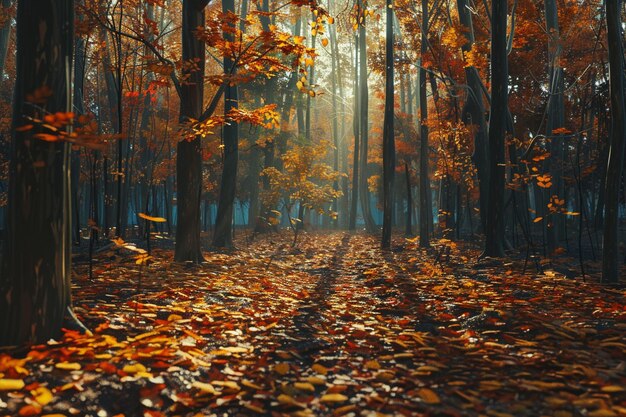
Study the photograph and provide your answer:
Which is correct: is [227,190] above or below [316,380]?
above

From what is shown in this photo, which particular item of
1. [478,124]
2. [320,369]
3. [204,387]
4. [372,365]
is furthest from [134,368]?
[478,124]

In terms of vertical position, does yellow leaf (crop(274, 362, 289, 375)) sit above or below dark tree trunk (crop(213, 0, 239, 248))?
below

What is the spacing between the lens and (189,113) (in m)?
8.97

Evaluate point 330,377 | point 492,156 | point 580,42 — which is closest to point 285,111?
point 580,42

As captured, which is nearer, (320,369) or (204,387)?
(204,387)

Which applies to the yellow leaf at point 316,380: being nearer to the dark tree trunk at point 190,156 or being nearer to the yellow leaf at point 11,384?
the yellow leaf at point 11,384

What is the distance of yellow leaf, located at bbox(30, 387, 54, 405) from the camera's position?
2961 mm

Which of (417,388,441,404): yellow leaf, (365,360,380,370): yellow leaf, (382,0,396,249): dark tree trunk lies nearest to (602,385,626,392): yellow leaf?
(417,388,441,404): yellow leaf

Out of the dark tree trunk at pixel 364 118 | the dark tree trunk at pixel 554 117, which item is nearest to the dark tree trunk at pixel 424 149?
the dark tree trunk at pixel 554 117

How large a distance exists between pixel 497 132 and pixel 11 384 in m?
9.92

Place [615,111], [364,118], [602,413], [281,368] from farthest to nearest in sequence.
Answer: [364,118] < [615,111] < [281,368] < [602,413]

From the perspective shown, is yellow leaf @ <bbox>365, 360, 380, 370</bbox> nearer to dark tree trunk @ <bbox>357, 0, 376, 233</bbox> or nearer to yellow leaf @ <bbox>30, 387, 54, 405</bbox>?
yellow leaf @ <bbox>30, 387, 54, 405</bbox>

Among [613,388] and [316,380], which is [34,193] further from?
[613,388]

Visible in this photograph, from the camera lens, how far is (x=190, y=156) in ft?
30.0
